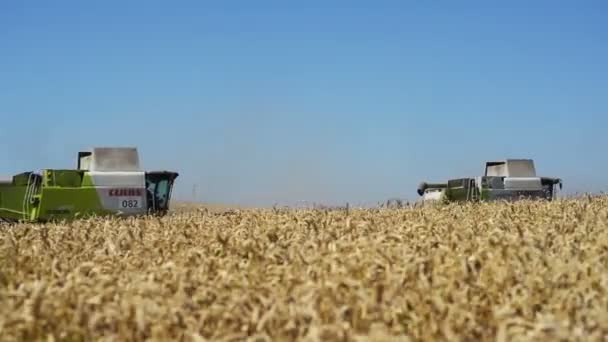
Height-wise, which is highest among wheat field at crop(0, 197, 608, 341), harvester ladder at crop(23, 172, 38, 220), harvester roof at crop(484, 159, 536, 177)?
harvester roof at crop(484, 159, 536, 177)

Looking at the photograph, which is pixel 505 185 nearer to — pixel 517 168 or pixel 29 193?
pixel 517 168

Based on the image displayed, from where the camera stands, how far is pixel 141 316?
13.6 feet

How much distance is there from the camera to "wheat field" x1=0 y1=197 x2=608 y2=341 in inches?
161

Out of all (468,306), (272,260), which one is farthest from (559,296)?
(272,260)

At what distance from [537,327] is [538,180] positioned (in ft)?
74.9

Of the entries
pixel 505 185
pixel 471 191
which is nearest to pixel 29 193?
pixel 471 191

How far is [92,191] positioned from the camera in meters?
19.2

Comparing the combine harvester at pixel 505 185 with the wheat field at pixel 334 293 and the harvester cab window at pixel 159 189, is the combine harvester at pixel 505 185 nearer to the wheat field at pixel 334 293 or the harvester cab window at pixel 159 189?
the harvester cab window at pixel 159 189

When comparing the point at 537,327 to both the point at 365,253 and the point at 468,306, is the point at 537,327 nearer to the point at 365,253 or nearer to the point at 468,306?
the point at 468,306

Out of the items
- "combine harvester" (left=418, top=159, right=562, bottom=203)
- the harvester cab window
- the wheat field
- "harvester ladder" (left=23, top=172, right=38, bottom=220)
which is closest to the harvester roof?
"combine harvester" (left=418, top=159, right=562, bottom=203)

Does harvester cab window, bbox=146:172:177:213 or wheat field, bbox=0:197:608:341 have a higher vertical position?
harvester cab window, bbox=146:172:177:213

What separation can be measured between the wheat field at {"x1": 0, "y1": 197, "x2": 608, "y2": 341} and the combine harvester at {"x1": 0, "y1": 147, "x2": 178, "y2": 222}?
12.6 meters

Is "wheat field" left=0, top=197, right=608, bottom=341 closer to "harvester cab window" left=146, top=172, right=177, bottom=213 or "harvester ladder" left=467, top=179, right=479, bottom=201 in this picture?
"harvester cab window" left=146, top=172, right=177, bottom=213

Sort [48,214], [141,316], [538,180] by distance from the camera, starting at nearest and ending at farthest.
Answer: [141,316] → [48,214] → [538,180]
